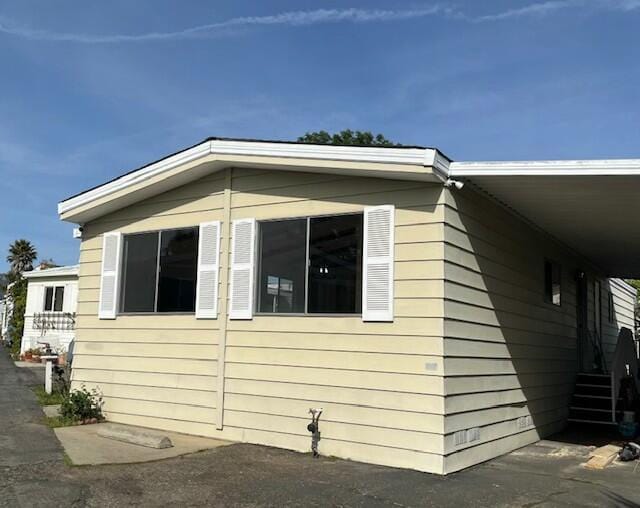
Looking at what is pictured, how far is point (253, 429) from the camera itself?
7.84m

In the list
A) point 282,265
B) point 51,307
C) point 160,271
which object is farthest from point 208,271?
point 51,307

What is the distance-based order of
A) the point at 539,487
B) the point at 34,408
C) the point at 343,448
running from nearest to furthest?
the point at 539,487 → the point at 343,448 → the point at 34,408

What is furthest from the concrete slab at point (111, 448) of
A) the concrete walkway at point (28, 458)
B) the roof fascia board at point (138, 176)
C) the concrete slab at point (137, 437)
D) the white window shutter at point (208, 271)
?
the roof fascia board at point (138, 176)

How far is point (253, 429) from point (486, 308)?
3353 millimetres

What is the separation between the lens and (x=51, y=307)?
2264 cm

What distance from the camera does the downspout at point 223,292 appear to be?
320 inches

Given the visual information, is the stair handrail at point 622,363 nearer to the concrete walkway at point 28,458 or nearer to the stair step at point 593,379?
the stair step at point 593,379

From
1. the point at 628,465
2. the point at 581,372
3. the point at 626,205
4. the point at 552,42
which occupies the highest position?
the point at 552,42

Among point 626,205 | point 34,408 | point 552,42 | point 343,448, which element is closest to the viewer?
point 343,448

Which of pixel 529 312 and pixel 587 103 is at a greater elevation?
pixel 587 103

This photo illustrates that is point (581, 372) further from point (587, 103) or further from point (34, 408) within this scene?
point (34, 408)

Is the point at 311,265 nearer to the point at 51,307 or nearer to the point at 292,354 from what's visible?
the point at 292,354

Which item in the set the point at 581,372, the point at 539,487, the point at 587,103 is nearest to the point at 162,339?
the point at 539,487

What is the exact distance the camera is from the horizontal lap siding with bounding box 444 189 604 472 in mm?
6844
